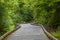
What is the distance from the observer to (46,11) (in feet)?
108

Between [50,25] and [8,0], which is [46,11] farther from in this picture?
[8,0]

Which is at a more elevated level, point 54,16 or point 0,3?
point 0,3

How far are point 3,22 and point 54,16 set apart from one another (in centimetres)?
725

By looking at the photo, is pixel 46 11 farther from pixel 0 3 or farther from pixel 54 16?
pixel 0 3

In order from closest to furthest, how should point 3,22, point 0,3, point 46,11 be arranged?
point 0,3
point 3,22
point 46,11

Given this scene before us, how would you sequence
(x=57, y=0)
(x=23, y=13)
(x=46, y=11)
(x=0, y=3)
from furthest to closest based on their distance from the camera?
1. (x=23, y=13)
2. (x=46, y=11)
3. (x=0, y=3)
4. (x=57, y=0)

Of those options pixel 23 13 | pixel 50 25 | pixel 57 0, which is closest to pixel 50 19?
pixel 50 25

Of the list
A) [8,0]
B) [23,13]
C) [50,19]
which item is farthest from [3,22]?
[23,13]

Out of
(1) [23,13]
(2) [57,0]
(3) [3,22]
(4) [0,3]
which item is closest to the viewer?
(2) [57,0]

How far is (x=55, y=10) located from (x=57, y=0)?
8.40 ft

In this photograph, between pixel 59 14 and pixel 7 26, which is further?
pixel 7 26

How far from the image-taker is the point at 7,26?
1242 inches

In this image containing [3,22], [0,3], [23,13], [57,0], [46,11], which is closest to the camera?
[57,0]

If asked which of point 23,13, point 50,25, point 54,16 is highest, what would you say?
point 54,16
